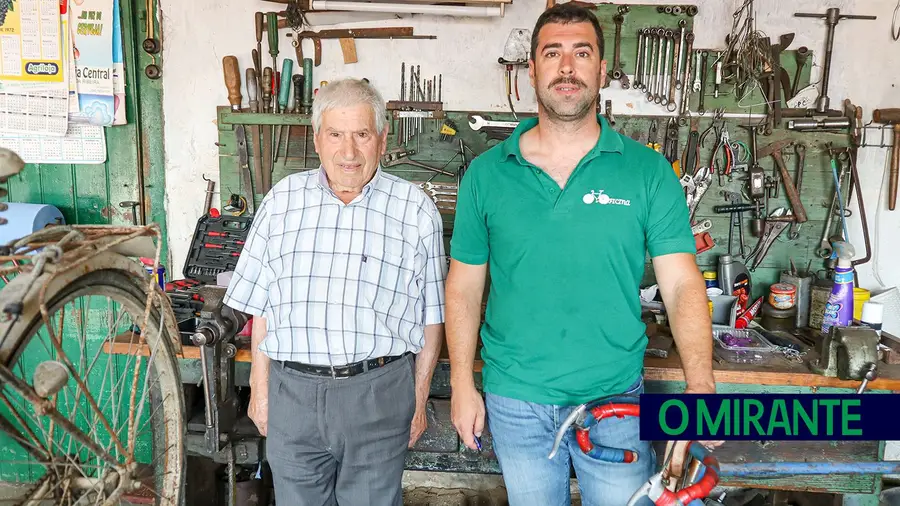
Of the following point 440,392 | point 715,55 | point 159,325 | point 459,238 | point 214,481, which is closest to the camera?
point 159,325

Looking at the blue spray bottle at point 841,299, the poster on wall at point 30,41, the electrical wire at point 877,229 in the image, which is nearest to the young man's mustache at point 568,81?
the blue spray bottle at point 841,299

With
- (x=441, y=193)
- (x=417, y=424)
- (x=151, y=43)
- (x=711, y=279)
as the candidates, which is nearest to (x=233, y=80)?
(x=151, y=43)

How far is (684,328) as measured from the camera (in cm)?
145

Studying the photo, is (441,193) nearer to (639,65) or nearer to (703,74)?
(639,65)

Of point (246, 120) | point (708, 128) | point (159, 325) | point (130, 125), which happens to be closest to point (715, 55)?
point (708, 128)

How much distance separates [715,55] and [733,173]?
1.66 feet

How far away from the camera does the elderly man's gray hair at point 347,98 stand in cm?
157

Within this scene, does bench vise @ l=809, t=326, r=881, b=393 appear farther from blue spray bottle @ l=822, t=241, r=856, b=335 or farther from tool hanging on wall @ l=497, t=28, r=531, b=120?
tool hanging on wall @ l=497, t=28, r=531, b=120

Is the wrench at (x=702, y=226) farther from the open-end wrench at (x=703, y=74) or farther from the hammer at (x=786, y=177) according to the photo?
the open-end wrench at (x=703, y=74)

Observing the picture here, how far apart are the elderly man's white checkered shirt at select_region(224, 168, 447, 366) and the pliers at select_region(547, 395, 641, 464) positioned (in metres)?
0.51

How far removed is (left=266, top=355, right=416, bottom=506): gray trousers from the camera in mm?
1555

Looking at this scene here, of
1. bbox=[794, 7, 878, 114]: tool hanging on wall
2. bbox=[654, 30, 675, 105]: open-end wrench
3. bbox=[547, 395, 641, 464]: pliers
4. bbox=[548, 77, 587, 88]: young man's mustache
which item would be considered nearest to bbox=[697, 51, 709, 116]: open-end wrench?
bbox=[654, 30, 675, 105]: open-end wrench

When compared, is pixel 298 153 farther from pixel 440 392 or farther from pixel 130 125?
pixel 440 392

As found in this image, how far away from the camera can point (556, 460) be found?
150cm
